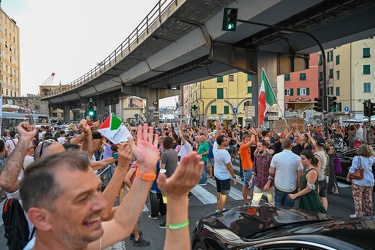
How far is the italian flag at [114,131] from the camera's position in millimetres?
4230

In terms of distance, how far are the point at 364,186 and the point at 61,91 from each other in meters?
64.7

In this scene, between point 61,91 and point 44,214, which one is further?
point 61,91

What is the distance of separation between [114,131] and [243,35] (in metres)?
13.9

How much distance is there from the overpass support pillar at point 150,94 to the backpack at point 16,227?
35.1m

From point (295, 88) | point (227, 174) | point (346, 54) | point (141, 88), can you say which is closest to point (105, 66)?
point (141, 88)

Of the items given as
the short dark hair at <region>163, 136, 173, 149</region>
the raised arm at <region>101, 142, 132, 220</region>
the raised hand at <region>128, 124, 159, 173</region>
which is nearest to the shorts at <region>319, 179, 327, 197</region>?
the short dark hair at <region>163, 136, 173, 149</region>

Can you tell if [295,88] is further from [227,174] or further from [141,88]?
[227,174]

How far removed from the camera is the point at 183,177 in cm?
149

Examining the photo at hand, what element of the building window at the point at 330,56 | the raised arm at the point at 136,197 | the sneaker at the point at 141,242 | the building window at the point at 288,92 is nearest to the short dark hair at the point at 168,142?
the sneaker at the point at 141,242

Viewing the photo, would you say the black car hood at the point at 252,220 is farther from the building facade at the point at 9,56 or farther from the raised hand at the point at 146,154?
the building facade at the point at 9,56

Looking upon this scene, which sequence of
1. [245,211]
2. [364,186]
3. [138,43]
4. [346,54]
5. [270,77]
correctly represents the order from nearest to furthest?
[245,211] → [364,186] → [270,77] → [138,43] → [346,54]

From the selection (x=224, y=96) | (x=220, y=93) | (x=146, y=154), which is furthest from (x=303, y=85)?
(x=146, y=154)

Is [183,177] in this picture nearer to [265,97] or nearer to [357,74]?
[265,97]

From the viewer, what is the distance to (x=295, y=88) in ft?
232
